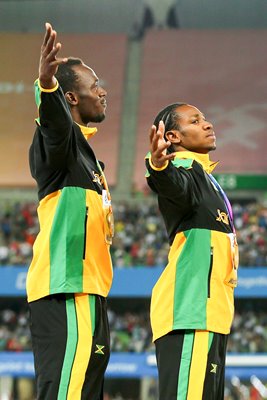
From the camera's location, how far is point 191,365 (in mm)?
3938

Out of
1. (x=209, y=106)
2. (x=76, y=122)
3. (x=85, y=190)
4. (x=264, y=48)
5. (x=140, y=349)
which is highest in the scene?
(x=264, y=48)

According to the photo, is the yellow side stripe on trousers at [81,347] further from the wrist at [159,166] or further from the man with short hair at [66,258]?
the wrist at [159,166]

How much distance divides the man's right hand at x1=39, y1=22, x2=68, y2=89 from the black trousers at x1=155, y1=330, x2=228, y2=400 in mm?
1284

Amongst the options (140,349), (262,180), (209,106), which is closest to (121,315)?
(140,349)

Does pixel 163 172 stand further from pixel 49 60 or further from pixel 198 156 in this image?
pixel 49 60

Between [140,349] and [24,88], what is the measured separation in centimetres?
1674

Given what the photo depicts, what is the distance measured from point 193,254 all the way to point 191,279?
0.12m

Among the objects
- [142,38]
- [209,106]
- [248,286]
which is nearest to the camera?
[248,286]

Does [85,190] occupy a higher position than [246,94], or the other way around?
[246,94]

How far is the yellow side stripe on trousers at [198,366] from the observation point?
3902mm

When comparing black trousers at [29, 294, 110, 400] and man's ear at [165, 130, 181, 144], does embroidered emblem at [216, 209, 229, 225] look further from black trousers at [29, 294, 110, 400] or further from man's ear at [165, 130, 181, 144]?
black trousers at [29, 294, 110, 400]

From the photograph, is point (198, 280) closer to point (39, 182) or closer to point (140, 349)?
point (39, 182)

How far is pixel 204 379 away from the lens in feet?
12.9

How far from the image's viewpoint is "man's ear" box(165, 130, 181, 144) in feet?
14.6
